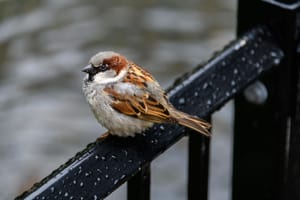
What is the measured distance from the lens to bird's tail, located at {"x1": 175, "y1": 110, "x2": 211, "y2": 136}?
1.99m

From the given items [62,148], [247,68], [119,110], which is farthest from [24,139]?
[247,68]

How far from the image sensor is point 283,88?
2.30 metres

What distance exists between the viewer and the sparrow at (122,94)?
2.28m

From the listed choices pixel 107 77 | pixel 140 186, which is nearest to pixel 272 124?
pixel 107 77

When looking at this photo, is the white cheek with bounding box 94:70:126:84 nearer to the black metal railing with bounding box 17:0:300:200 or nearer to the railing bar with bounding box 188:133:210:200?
the black metal railing with bounding box 17:0:300:200

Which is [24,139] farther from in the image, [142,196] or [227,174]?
[142,196]

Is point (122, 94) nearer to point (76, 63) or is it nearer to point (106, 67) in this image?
point (106, 67)

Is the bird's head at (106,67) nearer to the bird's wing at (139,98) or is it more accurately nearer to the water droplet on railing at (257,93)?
the bird's wing at (139,98)

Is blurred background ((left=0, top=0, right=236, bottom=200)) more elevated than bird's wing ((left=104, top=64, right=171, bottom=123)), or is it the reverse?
blurred background ((left=0, top=0, right=236, bottom=200))

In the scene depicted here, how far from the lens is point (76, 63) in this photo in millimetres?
5969

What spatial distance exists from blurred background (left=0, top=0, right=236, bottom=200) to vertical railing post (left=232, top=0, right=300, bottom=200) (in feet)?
9.05

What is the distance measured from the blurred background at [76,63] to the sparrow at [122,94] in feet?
8.90

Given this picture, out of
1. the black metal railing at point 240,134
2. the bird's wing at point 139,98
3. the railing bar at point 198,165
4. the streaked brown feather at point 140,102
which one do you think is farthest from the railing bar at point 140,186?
the bird's wing at point 139,98

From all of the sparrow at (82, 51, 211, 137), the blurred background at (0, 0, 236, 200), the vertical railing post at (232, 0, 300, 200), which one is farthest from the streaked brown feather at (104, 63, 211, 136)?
the blurred background at (0, 0, 236, 200)
